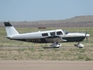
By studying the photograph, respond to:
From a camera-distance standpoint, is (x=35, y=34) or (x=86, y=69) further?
(x=35, y=34)

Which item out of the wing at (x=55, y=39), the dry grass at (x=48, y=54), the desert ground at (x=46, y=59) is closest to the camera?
the desert ground at (x=46, y=59)

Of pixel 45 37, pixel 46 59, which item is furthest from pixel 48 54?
pixel 45 37

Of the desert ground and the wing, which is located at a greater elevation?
the wing

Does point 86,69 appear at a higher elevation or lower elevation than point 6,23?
lower

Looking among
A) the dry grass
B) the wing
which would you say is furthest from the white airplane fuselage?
the dry grass

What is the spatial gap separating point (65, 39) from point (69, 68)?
15662 millimetres

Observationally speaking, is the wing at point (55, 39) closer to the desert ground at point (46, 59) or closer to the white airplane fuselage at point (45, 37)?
the white airplane fuselage at point (45, 37)

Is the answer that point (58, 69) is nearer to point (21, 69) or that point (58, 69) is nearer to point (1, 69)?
point (21, 69)

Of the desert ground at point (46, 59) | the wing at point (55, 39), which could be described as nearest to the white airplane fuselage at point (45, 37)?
the wing at point (55, 39)

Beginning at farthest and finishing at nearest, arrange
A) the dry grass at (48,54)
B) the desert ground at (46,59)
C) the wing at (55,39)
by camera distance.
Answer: the wing at (55,39), the dry grass at (48,54), the desert ground at (46,59)

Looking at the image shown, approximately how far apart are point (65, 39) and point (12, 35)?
5.69 meters

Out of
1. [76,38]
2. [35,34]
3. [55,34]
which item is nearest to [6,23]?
[35,34]

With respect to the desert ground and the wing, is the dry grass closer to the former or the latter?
the desert ground

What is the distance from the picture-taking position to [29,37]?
29.0 meters
